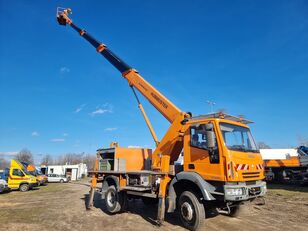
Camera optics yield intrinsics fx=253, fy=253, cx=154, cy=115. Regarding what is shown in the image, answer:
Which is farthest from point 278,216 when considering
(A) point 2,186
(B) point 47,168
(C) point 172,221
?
(B) point 47,168

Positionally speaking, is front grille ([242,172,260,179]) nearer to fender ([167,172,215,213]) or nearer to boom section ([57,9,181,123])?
fender ([167,172,215,213])

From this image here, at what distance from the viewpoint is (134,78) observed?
11.4 m

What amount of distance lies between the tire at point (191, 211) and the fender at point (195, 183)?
10.4 inches

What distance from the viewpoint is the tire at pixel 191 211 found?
6.84 metres

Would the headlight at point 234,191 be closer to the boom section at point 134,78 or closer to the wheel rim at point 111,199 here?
the boom section at point 134,78

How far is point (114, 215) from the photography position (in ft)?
31.9

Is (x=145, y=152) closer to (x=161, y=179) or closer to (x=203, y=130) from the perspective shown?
(x=161, y=179)

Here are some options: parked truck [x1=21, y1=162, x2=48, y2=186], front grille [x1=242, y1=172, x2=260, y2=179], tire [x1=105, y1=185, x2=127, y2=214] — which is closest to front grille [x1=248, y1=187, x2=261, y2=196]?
front grille [x1=242, y1=172, x2=260, y2=179]

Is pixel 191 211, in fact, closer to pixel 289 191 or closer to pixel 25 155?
pixel 289 191

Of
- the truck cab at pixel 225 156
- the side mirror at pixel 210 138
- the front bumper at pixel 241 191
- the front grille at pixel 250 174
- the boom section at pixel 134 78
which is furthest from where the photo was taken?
the boom section at pixel 134 78

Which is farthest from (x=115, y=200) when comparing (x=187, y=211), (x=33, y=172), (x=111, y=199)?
(x=33, y=172)

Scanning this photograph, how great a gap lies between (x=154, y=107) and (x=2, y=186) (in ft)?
49.5

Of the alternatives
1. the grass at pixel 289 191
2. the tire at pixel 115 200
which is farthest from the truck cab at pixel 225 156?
the grass at pixel 289 191

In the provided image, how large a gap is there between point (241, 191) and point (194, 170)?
1429mm
